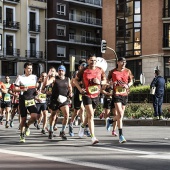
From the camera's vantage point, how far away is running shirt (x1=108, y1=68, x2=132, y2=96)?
11.2m

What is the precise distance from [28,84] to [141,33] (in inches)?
1421

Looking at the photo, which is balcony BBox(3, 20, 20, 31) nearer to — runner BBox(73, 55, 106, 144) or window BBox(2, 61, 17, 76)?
window BBox(2, 61, 17, 76)

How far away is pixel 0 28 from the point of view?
56.1m

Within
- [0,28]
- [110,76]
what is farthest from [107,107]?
[0,28]

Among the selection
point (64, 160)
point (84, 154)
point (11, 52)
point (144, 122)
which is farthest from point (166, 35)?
point (64, 160)

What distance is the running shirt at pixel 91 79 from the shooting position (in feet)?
35.0

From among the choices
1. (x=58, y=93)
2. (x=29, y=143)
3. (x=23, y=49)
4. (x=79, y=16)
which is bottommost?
(x=29, y=143)

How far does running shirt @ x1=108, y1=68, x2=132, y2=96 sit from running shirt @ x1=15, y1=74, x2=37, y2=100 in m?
1.83

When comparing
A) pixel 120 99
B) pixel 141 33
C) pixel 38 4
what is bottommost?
pixel 120 99

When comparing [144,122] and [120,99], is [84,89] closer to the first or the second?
[120,99]

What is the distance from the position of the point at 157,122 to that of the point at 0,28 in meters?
40.9

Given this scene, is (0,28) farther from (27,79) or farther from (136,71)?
(27,79)

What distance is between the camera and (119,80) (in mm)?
11203

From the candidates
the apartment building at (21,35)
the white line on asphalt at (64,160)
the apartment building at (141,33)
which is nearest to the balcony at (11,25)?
the apartment building at (21,35)
